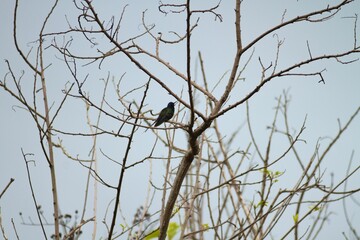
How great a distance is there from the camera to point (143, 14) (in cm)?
259

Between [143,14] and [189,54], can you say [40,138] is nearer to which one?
[189,54]

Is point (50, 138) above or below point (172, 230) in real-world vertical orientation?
above

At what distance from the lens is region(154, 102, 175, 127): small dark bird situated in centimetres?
297

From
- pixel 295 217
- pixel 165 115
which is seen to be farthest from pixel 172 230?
pixel 165 115

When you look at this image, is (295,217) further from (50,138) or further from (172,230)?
(50,138)

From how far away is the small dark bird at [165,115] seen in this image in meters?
2.97

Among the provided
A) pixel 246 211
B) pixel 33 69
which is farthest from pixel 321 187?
pixel 33 69

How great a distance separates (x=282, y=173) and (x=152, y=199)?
904mm

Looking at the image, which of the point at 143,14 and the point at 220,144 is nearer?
the point at 143,14

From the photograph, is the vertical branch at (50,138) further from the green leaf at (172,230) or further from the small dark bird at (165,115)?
the small dark bird at (165,115)

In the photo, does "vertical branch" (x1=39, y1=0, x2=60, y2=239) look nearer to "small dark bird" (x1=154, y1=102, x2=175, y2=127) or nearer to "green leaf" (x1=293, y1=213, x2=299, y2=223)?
"small dark bird" (x1=154, y1=102, x2=175, y2=127)

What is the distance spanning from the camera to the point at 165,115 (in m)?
3.03

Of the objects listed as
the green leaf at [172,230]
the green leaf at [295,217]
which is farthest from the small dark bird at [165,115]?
the green leaf at [295,217]

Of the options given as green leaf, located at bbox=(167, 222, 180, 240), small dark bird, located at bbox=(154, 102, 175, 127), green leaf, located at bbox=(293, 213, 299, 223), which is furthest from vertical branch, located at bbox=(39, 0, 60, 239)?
green leaf, located at bbox=(293, 213, 299, 223)
